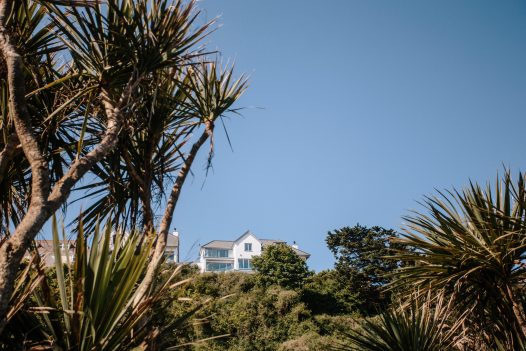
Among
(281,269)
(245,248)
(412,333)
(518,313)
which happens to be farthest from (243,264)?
(518,313)

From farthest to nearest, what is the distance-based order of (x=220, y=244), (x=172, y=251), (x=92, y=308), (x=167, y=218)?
(x=220, y=244)
(x=167, y=218)
(x=172, y=251)
(x=92, y=308)

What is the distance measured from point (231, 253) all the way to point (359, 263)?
71.3ft

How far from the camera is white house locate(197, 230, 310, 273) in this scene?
4341 cm

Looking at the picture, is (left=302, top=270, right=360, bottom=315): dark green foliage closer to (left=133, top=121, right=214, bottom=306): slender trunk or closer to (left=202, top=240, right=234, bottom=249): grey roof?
(left=133, top=121, right=214, bottom=306): slender trunk

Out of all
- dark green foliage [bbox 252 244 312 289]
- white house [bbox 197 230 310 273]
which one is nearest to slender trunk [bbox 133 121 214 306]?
dark green foliage [bbox 252 244 312 289]

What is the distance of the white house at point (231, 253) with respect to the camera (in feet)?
142

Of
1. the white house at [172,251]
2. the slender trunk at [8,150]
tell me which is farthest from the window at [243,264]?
the slender trunk at [8,150]

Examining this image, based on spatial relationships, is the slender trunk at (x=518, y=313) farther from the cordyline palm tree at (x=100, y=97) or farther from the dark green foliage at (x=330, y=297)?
the dark green foliage at (x=330, y=297)

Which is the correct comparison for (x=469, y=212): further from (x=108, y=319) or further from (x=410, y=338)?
(x=108, y=319)

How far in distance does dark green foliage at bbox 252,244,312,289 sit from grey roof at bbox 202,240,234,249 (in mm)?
18142

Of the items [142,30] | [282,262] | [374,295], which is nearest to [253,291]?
[282,262]

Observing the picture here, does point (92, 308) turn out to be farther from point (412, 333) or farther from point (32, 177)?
point (412, 333)

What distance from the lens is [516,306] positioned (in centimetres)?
349

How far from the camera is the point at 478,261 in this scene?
3.61m
